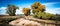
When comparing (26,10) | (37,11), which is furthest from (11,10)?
(37,11)

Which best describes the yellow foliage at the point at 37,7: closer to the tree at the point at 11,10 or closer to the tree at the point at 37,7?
the tree at the point at 37,7

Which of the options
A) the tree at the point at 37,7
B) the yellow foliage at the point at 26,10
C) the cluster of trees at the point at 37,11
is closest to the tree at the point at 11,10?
the cluster of trees at the point at 37,11

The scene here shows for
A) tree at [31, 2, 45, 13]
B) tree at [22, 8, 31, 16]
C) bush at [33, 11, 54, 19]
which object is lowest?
bush at [33, 11, 54, 19]

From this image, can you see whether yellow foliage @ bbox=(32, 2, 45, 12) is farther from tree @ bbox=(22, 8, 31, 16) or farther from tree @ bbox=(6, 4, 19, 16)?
tree @ bbox=(6, 4, 19, 16)

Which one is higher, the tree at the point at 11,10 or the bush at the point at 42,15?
the tree at the point at 11,10

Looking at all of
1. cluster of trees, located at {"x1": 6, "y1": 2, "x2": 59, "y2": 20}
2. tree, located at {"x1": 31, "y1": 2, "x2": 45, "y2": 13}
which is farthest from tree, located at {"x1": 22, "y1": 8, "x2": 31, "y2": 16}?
tree, located at {"x1": 31, "y1": 2, "x2": 45, "y2": 13}

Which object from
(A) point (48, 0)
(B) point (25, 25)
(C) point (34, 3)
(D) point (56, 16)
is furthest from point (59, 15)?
(B) point (25, 25)

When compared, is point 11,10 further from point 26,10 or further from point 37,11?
point 37,11

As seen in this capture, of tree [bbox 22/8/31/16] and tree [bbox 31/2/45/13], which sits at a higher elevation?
tree [bbox 31/2/45/13]

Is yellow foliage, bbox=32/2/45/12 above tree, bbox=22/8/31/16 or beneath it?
above

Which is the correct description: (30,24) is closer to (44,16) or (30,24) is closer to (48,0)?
(44,16)

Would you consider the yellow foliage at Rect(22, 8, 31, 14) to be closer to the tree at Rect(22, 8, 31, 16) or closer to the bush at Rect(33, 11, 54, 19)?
the tree at Rect(22, 8, 31, 16)
